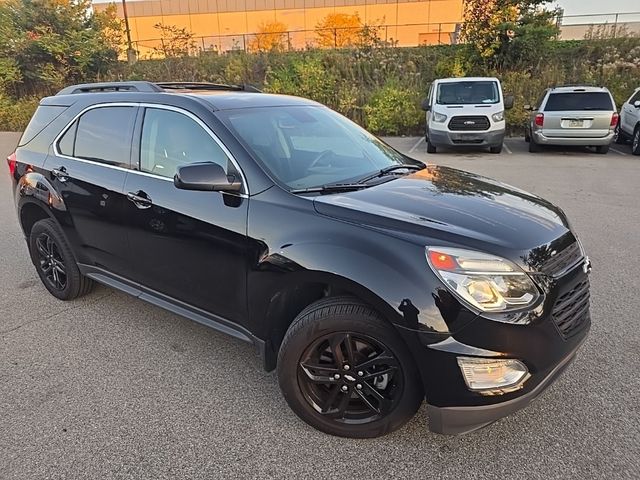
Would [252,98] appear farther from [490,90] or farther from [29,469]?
[490,90]

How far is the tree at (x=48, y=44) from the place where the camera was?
23.2 meters

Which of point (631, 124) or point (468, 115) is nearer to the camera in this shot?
point (468, 115)

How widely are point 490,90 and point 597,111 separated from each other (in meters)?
2.63

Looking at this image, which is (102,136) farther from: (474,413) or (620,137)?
(620,137)

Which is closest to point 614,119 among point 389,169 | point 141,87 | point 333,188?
point 389,169

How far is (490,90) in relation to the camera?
12.9 m

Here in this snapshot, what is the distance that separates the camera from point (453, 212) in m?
2.52

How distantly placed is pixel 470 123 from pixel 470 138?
1.22ft

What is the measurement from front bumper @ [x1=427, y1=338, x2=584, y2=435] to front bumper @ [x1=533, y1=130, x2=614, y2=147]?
11415 mm

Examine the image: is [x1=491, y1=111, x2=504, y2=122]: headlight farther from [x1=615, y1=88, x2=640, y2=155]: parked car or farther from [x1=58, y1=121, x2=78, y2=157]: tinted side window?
[x1=58, y1=121, x2=78, y2=157]: tinted side window

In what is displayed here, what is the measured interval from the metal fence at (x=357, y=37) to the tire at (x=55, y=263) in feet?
68.2

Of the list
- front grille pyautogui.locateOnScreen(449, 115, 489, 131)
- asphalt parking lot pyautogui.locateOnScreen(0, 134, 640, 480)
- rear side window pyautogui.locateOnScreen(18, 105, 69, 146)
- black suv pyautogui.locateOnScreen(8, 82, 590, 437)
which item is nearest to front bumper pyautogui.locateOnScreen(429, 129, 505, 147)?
front grille pyautogui.locateOnScreen(449, 115, 489, 131)

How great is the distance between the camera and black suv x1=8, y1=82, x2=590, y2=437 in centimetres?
214

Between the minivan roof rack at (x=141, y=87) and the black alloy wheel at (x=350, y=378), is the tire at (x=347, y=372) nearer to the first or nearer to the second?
the black alloy wheel at (x=350, y=378)
